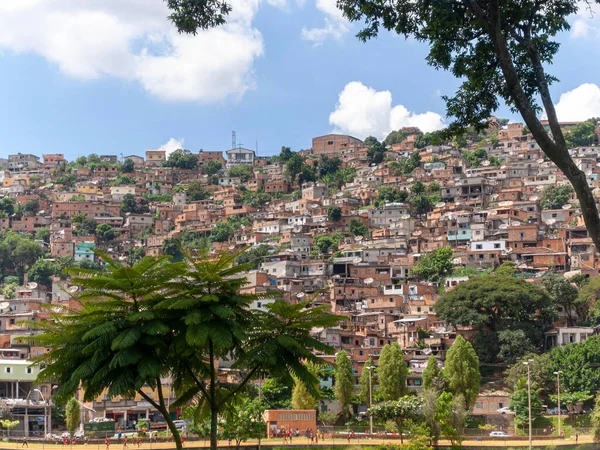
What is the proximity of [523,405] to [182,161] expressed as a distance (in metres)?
95.2

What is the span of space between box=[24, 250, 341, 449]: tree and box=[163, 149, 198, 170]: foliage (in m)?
120

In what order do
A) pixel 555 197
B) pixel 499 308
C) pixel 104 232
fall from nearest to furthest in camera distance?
pixel 499 308 → pixel 555 197 → pixel 104 232

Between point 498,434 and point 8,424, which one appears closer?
point 498,434

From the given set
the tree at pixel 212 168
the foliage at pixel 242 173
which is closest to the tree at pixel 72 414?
the foliage at pixel 242 173

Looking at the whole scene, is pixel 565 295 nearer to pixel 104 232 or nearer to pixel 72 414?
pixel 72 414

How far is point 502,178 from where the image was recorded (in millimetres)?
99875

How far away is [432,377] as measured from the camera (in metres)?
50.4

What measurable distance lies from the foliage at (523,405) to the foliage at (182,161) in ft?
308

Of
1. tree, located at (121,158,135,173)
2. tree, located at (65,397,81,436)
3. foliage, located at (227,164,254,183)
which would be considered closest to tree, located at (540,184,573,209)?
foliage, located at (227,164,254,183)

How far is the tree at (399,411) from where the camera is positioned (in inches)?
1730

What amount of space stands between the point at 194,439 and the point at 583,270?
35614mm

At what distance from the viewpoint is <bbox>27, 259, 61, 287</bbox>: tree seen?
3681 inches

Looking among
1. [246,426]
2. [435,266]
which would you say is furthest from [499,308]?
[246,426]

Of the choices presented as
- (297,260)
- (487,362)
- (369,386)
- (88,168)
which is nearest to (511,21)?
(369,386)
